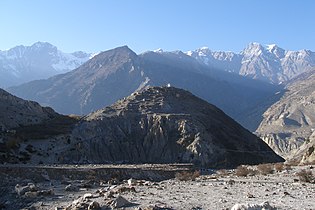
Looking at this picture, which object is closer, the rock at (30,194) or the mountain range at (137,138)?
the rock at (30,194)

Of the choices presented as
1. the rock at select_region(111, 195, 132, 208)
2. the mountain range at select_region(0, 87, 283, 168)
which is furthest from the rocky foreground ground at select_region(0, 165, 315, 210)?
the mountain range at select_region(0, 87, 283, 168)

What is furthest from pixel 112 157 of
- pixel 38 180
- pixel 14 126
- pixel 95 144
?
pixel 38 180

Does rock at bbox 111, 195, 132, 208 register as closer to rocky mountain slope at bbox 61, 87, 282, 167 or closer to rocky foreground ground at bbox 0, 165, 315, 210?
rocky foreground ground at bbox 0, 165, 315, 210

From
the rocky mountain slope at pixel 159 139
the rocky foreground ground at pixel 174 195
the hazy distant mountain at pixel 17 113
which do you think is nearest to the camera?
the rocky foreground ground at pixel 174 195

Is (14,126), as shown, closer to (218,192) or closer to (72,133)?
(72,133)

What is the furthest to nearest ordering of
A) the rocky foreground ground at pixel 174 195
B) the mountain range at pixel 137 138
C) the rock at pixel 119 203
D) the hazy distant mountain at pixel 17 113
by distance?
the hazy distant mountain at pixel 17 113 < the mountain range at pixel 137 138 < the rock at pixel 119 203 < the rocky foreground ground at pixel 174 195

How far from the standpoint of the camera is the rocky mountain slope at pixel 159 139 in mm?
69750

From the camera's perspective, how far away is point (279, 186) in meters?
23.8

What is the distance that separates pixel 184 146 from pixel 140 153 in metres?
6.86

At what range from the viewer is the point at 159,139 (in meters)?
73.9

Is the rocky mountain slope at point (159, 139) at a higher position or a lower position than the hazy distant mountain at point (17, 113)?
lower

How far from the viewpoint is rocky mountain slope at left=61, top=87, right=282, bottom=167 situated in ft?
229

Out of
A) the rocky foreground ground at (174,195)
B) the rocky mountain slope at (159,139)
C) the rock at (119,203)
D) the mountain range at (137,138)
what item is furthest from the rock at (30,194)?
the rocky mountain slope at (159,139)

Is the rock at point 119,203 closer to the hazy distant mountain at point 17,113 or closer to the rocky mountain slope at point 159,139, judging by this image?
the rocky mountain slope at point 159,139
